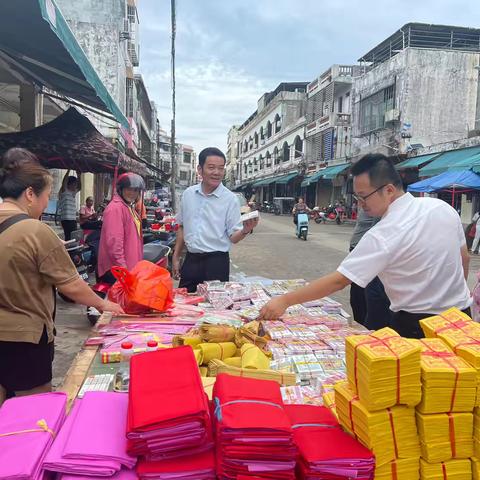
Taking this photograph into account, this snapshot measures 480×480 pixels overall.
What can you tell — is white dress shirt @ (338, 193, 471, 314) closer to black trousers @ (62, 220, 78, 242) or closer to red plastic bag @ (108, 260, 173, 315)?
red plastic bag @ (108, 260, 173, 315)

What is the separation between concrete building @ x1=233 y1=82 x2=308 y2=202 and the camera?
37312 millimetres

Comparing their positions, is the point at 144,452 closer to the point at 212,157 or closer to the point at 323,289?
the point at 323,289

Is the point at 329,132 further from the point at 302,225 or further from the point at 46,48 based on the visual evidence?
the point at 46,48

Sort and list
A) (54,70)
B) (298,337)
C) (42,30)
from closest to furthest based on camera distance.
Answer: (298,337) → (42,30) → (54,70)

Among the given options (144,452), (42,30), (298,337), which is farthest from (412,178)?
(42,30)

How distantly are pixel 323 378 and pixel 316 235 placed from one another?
1688 centimetres

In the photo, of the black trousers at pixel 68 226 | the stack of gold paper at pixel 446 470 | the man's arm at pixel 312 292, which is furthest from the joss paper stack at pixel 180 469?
the black trousers at pixel 68 226

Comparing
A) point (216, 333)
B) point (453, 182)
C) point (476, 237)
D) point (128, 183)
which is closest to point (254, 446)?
point (216, 333)

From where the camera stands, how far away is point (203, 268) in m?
4.16

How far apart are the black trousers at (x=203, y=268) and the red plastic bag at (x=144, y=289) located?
988mm

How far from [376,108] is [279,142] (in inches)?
829

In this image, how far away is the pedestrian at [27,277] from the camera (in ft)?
6.89

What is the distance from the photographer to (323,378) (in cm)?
208

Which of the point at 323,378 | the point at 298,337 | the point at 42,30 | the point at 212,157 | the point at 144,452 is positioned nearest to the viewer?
the point at 144,452
